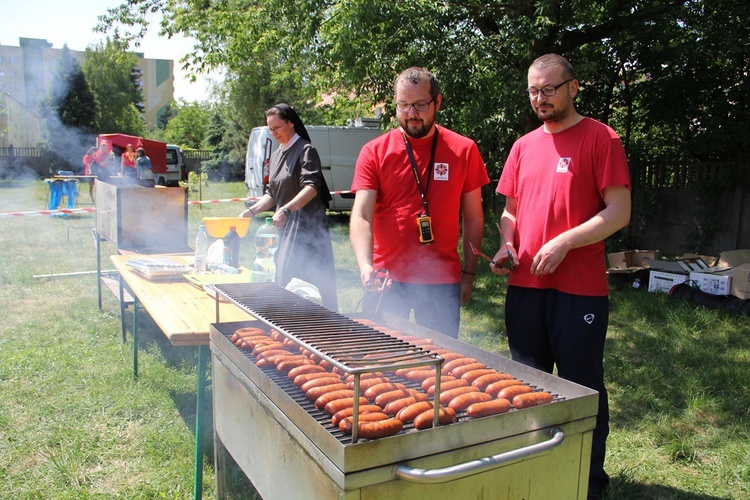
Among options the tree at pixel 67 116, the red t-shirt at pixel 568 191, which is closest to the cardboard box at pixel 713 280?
the red t-shirt at pixel 568 191

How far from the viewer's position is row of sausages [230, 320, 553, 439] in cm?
176

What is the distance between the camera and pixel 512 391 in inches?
76.5

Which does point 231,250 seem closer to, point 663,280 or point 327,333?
point 327,333

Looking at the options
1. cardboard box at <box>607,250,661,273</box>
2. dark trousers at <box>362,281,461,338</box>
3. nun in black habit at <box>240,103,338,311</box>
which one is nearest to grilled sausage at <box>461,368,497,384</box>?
dark trousers at <box>362,281,461,338</box>

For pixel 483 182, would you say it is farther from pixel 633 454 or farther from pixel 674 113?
pixel 674 113

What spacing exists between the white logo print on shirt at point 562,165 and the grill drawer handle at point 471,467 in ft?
4.10

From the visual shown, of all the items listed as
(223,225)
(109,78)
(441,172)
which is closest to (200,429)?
(441,172)

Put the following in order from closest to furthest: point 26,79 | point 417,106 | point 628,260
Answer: point 417,106
point 628,260
point 26,79

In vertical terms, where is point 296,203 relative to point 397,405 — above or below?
above

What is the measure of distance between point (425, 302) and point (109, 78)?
1533 cm

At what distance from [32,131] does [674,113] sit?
16.1 m

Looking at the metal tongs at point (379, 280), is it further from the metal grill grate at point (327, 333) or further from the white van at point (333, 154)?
the white van at point (333, 154)

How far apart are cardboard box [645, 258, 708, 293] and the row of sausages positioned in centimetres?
590

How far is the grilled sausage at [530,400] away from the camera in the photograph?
1841 millimetres
